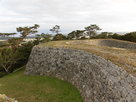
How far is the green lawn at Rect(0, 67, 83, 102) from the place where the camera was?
13459 mm

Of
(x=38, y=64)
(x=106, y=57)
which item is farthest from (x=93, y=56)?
(x=38, y=64)

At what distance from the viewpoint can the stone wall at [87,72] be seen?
886cm

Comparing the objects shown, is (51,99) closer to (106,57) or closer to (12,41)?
(106,57)

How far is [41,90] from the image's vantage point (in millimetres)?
15500

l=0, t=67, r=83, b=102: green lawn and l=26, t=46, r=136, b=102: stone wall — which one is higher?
l=26, t=46, r=136, b=102: stone wall

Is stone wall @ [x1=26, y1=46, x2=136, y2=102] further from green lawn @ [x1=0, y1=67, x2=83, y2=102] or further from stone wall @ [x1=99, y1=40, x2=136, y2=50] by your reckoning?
stone wall @ [x1=99, y1=40, x2=136, y2=50]

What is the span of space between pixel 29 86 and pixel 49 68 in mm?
3633

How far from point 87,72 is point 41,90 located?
5595 millimetres

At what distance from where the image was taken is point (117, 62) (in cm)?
1125

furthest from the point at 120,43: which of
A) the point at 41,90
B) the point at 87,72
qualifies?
the point at 41,90

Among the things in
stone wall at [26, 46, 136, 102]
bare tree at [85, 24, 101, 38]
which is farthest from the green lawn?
bare tree at [85, 24, 101, 38]

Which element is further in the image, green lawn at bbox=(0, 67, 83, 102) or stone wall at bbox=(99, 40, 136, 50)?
stone wall at bbox=(99, 40, 136, 50)

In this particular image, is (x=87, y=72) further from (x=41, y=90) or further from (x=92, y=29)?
(x=92, y=29)

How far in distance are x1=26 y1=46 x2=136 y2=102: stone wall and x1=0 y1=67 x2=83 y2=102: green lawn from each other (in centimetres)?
80
